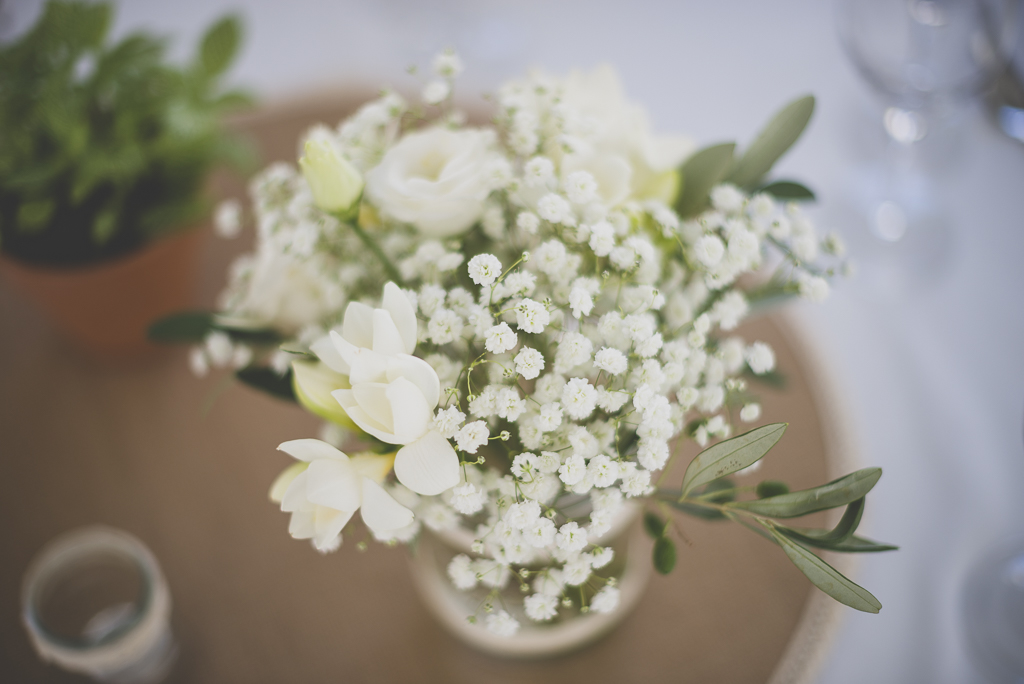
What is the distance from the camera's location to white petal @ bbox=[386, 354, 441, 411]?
28cm

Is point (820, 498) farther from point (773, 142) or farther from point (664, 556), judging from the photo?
point (773, 142)

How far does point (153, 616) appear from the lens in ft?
1.53

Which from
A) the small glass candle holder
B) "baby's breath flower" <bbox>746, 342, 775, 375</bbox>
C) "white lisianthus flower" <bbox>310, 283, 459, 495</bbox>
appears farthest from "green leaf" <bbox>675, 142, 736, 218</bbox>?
the small glass candle holder

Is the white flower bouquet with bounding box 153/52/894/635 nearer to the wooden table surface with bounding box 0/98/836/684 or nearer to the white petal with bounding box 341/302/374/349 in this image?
the white petal with bounding box 341/302/374/349

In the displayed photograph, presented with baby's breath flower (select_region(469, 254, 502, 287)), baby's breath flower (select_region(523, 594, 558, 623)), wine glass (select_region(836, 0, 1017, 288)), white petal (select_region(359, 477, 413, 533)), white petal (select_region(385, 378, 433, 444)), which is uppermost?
wine glass (select_region(836, 0, 1017, 288))

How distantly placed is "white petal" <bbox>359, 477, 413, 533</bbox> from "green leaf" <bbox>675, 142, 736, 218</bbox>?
0.83 ft

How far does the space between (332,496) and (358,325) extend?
8 cm

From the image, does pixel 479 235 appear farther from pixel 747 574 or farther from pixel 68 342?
pixel 68 342

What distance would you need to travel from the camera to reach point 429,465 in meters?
0.28

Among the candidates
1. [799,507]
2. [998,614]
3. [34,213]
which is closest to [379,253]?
[799,507]

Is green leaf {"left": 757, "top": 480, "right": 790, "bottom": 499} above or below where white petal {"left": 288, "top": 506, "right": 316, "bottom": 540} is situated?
above

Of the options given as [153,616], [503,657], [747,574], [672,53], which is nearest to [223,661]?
[153,616]

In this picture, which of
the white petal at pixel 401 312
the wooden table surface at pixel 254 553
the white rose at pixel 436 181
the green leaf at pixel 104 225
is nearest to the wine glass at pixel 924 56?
the wooden table surface at pixel 254 553

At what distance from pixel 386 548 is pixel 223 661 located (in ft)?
0.48
